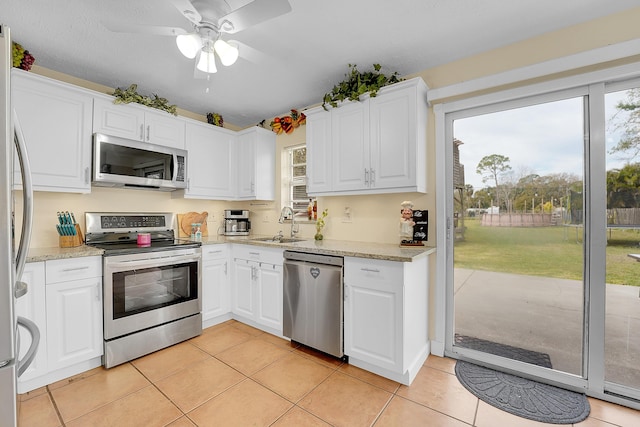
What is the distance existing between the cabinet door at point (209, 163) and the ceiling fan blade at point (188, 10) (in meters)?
1.78

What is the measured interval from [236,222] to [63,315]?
2.00 metres

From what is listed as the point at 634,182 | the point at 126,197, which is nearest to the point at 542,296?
the point at 634,182

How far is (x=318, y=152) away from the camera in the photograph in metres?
2.89

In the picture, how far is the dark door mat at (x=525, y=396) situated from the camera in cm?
174

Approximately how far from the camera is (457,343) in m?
2.47

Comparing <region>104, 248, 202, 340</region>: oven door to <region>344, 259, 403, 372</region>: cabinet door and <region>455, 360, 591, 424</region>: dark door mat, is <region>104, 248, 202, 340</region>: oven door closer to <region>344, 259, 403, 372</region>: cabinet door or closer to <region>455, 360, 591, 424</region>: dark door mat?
<region>344, 259, 403, 372</region>: cabinet door

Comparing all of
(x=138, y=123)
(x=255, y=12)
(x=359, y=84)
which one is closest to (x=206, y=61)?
(x=255, y=12)

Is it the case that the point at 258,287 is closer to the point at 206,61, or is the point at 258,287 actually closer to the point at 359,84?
the point at 206,61

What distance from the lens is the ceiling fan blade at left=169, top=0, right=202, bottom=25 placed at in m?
1.45

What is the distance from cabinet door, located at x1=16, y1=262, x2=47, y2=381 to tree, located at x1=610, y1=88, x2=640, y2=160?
405cm

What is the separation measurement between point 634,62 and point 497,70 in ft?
2.49

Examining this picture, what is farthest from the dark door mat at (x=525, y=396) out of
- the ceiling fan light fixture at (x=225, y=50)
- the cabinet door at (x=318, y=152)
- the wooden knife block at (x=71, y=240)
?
the wooden knife block at (x=71, y=240)

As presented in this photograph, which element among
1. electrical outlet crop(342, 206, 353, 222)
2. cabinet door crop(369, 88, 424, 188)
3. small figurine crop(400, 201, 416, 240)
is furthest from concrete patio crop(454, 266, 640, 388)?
electrical outlet crop(342, 206, 353, 222)

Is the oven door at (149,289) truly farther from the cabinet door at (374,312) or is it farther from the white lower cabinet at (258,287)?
the cabinet door at (374,312)
